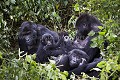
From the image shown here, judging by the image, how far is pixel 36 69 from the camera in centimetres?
281

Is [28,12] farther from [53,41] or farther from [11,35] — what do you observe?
[53,41]

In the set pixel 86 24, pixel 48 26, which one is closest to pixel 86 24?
pixel 86 24

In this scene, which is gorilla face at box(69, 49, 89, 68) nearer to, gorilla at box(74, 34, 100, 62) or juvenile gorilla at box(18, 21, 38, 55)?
gorilla at box(74, 34, 100, 62)

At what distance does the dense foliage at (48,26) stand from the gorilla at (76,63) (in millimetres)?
523

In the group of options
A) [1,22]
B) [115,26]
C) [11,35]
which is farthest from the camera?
→ [11,35]

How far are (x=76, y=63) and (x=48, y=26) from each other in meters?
2.78

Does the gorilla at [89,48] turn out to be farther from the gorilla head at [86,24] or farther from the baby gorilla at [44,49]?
the baby gorilla at [44,49]

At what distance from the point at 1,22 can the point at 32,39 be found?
1.04m

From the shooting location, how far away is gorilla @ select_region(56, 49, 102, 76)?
4.38 metres

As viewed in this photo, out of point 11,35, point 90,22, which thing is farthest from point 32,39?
point 11,35

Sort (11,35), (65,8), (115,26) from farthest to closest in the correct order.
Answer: (65,8)
(11,35)
(115,26)

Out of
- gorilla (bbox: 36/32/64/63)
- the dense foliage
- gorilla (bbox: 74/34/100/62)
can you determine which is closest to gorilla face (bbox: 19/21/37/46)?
gorilla (bbox: 36/32/64/63)

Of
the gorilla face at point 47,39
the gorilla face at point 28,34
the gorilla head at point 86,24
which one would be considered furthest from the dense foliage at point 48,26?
the gorilla face at point 47,39

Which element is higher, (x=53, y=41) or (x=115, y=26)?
(x=115, y=26)
